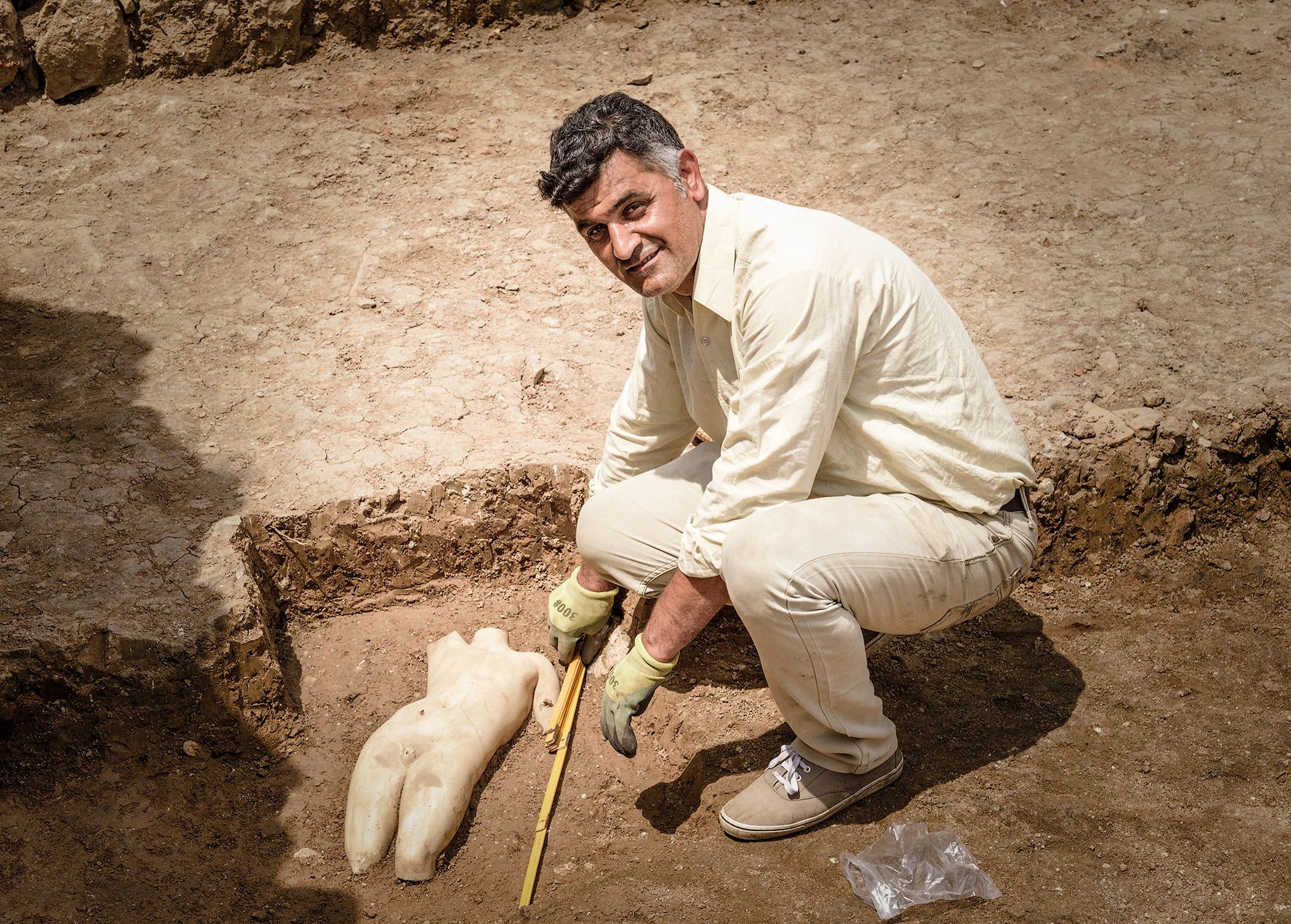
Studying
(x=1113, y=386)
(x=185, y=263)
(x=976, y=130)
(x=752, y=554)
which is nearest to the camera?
(x=752, y=554)

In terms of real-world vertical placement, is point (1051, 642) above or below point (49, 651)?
below

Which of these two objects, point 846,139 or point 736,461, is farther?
point 846,139

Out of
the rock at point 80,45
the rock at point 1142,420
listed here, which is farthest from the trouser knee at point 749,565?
the rock at point 80,45

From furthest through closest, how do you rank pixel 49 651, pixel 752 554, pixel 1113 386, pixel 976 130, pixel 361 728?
pixel 976 130 < pixel 1113 386 < pixel 361 728 < pixel 49 651 < pixel 752 554

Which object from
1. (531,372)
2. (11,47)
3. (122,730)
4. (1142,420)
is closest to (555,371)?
(531,372)

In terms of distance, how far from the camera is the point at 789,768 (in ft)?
7.77

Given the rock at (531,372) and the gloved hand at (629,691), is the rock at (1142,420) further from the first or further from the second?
the rock at (531,372)

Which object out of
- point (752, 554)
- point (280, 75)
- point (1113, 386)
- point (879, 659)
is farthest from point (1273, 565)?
point (280, 75)

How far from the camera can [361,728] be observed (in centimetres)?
284

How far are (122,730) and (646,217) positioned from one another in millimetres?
1871

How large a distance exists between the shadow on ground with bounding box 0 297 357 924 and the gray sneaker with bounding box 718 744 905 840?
94cm

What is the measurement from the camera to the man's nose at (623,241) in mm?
2117

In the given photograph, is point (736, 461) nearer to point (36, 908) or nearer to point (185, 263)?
point (36, 908)

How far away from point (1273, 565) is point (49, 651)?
11.0 ft
